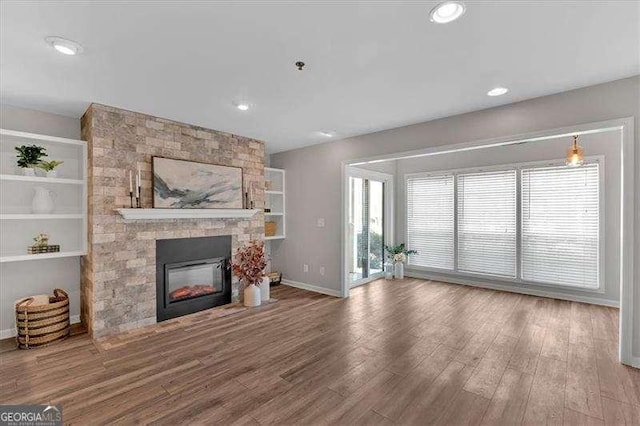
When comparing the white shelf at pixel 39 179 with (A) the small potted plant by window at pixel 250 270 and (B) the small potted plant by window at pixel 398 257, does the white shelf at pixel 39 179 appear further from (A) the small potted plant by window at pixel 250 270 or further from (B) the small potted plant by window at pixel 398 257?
(B) the small potted plant by window at pixel 398 257

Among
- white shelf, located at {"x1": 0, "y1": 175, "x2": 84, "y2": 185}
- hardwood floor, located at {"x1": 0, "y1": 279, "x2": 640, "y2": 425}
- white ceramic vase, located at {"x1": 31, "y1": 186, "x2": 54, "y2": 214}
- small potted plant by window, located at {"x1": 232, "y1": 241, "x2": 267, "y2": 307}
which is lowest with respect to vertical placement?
hardwood floor, located at {"x1": 0, "y1": 279, "x2": 640, "y2": 425}

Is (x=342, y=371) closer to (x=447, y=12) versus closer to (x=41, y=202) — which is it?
(x=447, y=12)

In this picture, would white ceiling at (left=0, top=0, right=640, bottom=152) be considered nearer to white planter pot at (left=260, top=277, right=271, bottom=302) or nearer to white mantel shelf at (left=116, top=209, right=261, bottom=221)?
white mantel shelf at (left=116, top=209, right=261, bottom=221)

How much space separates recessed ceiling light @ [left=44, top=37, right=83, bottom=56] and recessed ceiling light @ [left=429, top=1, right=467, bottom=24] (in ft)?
8.19

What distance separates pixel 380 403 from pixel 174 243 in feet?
10.4

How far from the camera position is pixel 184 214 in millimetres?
3934

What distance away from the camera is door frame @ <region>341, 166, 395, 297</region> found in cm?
498

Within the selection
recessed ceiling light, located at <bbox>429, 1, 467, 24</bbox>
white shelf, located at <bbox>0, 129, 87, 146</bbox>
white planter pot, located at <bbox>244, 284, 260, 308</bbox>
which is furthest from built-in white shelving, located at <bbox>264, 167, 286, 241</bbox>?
recessed ceiling light, located at <bbox>429, 1, 467, 24</bbox>

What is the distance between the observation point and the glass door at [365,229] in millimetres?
5758

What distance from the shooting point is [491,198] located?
5508 millimetres

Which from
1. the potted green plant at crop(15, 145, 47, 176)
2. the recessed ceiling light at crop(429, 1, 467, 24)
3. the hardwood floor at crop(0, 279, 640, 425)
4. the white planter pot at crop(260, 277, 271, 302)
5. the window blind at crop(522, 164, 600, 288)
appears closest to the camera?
the recessed ceiling light at crop(429, 1, 467, 24)

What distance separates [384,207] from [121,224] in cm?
490

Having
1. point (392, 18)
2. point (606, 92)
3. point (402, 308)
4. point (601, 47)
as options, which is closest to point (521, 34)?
point (601, 47)

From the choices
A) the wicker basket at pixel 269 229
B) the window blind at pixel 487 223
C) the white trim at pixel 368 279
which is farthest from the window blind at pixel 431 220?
the wicker basket at pixel 269 229
